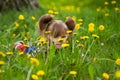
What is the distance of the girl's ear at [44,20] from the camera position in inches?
147

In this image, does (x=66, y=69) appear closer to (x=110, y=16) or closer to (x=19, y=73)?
(x=19, y=73)

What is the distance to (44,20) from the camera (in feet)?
12.3

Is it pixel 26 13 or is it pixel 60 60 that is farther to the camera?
pixel 26 13

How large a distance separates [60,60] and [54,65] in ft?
0.34

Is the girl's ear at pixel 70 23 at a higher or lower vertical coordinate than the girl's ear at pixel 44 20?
lower

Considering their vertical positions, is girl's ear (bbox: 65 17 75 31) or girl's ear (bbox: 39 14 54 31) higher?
girl's ear (bbox: 39 14 54 31)

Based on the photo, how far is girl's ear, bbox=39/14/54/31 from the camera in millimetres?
3734

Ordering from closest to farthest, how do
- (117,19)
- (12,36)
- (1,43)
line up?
(1,43) → (12,36) → (117,19)

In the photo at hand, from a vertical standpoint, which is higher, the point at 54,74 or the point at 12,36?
the point at 12,36

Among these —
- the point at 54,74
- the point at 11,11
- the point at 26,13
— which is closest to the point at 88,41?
the point at 54,74

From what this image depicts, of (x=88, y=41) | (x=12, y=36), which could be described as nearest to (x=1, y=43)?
(x=12, y=36)

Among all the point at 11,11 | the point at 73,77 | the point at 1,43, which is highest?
the point at 11,11

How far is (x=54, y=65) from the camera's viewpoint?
Answer: 2.91 metres

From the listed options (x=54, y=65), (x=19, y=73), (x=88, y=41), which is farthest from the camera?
(x=88, y=41)
